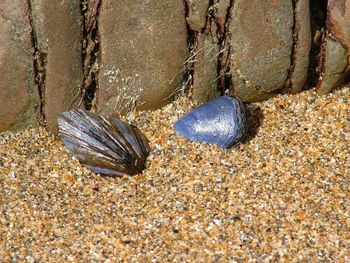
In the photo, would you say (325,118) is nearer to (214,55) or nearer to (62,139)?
(214,55)

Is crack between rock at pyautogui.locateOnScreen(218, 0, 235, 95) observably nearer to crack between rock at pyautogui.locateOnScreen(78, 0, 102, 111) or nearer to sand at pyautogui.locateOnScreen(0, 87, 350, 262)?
sand at pyautogui.locateOnScreen(0, 87, 350, 262)

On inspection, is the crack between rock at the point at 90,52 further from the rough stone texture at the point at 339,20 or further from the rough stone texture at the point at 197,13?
the rough stone texture at the point at 339,20

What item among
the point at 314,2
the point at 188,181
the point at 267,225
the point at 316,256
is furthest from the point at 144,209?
the point at 314,2

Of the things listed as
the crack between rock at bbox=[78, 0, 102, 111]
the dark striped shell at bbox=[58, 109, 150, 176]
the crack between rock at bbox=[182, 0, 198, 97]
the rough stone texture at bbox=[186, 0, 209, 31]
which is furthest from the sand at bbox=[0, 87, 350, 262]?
the rough stone texture at bbox=[186, 0, 209, 31]

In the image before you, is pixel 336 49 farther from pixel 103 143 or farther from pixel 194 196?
pixel 103 143

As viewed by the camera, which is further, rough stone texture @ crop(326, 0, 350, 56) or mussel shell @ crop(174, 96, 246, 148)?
rough stone texture @ crop(326, 0, 350, 56)

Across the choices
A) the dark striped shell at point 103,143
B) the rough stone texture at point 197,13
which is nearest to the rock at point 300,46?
the rough stone texture at point 197,13
